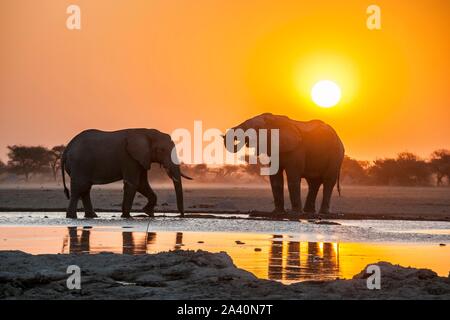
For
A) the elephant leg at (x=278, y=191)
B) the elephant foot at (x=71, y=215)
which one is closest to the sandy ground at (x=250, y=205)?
the elephant leg at (x=278, y=191)

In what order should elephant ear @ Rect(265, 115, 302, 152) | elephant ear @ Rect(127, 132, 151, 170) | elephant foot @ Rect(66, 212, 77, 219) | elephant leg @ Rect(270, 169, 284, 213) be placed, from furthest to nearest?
1. elephant ear @ Rect(265, 115, 302, 152)
2. elephant leg @ Rect(270, 169, 284, 213)
3. elephant ear @ Rect(127, 132, 151, 170)
4. elephant foot @ Rect(66, 212, 77, 219)

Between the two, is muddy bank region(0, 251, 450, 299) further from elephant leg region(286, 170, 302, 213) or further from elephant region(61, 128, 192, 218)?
elephant leg region(286, 170, 302, 213)

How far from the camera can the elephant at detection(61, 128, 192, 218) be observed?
121ft

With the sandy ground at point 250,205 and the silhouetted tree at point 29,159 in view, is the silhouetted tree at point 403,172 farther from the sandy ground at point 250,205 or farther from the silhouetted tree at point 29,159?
the sandy ground at point 250,205

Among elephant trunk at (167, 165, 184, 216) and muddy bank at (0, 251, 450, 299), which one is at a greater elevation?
elephant trunk at (167, 165, 184, 216)

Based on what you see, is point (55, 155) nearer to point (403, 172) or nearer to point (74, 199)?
point (403, 172)

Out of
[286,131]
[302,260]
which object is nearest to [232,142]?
[286,131]

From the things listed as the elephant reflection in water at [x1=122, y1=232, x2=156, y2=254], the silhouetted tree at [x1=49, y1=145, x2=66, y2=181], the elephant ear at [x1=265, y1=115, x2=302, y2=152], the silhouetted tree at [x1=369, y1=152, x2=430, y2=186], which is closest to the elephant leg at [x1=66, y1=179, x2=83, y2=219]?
the elephant ear at [x1=265, y1=115, x2=302, y2=152]

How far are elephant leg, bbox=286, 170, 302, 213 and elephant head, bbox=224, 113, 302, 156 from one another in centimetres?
95

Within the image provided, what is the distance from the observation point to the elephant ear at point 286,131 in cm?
3922

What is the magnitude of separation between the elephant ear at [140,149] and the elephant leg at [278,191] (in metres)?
4.75

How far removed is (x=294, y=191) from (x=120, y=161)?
20.8ft

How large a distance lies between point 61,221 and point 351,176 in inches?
4578
